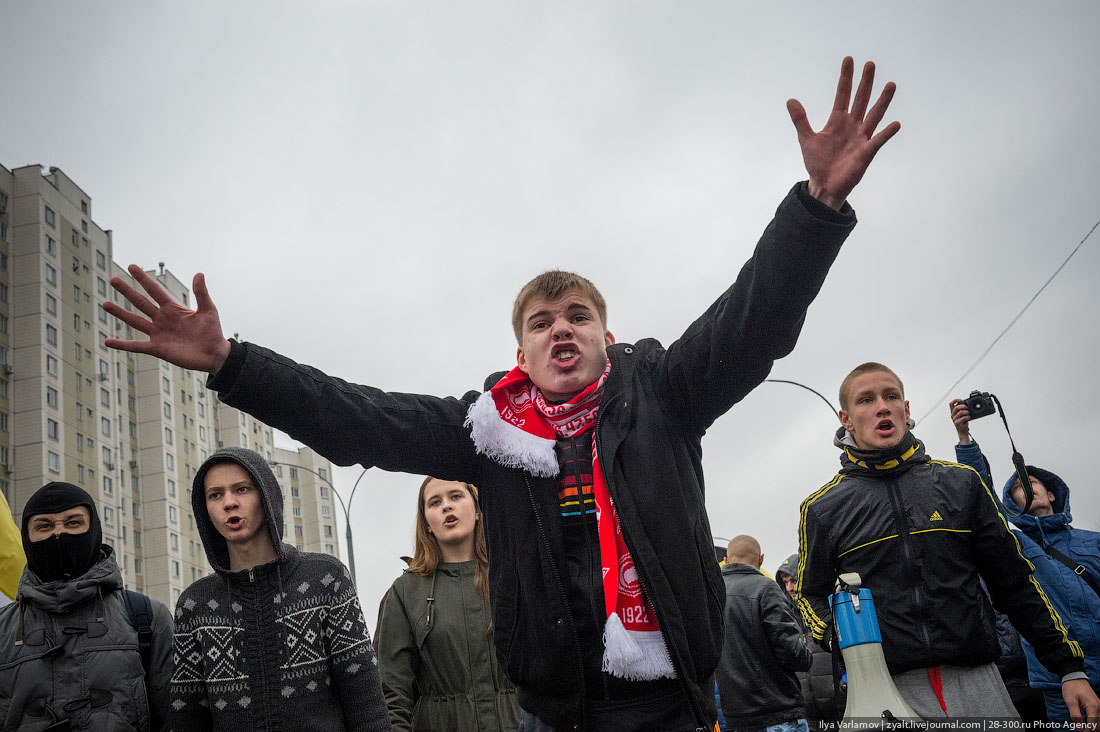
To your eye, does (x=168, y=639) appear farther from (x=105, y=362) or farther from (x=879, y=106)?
(x=105, y=362)

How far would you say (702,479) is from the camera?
9.76 ft

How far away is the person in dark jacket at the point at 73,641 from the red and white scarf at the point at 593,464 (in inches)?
115

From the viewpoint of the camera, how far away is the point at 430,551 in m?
5.77

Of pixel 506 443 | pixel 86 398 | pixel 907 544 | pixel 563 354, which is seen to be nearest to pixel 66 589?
pixel 506 443

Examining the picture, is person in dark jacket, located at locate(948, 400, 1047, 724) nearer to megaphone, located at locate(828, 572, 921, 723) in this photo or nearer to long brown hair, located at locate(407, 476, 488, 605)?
long brown hair, located at locate(407, 476, 488, 605)

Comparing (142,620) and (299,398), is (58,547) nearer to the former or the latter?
(142,620)

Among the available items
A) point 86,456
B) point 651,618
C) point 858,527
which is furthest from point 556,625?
point 86,456

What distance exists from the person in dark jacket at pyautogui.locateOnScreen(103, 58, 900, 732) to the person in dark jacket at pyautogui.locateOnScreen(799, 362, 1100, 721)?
1.26m

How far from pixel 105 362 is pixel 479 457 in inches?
2686

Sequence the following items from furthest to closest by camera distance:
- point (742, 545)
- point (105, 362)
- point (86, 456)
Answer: point (105, 362), point (86, 456), point (742, 545)

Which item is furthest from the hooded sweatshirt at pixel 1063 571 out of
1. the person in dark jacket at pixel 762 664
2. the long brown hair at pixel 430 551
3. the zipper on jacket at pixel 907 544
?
the long brown hair at pixel 430 551

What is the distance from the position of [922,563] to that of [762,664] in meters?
3.16

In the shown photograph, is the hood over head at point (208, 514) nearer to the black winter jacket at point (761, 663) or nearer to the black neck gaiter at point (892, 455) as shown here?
the black neck gaiter at point (892, 455)

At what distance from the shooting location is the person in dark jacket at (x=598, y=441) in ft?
8.25
